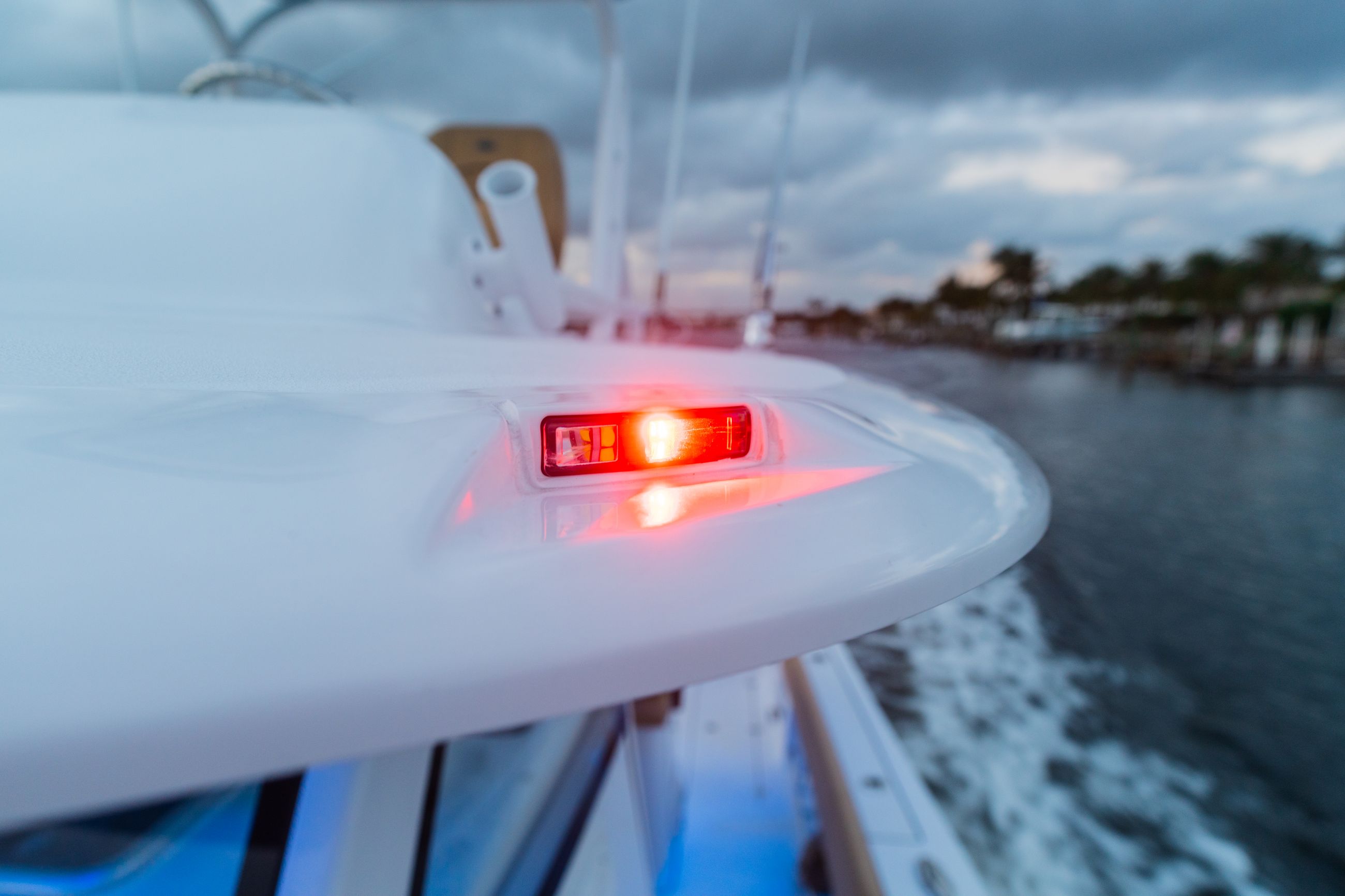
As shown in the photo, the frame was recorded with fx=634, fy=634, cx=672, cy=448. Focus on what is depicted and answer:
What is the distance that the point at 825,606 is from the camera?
0.39m

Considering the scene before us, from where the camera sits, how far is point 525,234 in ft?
4.47

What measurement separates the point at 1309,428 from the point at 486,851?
17459 mm

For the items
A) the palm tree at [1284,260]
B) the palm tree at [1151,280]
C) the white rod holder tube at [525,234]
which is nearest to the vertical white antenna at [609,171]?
the white rod holder tube at [525,234]

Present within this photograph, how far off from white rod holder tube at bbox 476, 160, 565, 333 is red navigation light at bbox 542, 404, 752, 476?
0.92 meters

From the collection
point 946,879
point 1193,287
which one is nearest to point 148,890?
point 946,879

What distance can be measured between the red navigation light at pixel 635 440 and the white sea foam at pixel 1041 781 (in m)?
1.51

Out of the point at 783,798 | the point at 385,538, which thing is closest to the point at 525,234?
the point at 385,538

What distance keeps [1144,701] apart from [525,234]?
3698 mm

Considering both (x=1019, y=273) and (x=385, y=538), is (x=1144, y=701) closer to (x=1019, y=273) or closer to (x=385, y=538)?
(x=385, y=538)

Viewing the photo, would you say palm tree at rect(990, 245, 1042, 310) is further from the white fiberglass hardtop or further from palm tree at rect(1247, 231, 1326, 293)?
the white fiberglass hardtop

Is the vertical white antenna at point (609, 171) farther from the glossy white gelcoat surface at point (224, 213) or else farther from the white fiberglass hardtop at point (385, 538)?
the white fiberglass hardtop at point (385, 538)

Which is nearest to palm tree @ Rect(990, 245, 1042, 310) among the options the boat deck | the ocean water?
the ocean water

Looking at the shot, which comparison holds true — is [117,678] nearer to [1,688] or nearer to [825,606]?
[1,688]

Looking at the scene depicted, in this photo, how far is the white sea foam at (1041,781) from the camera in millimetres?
2109
